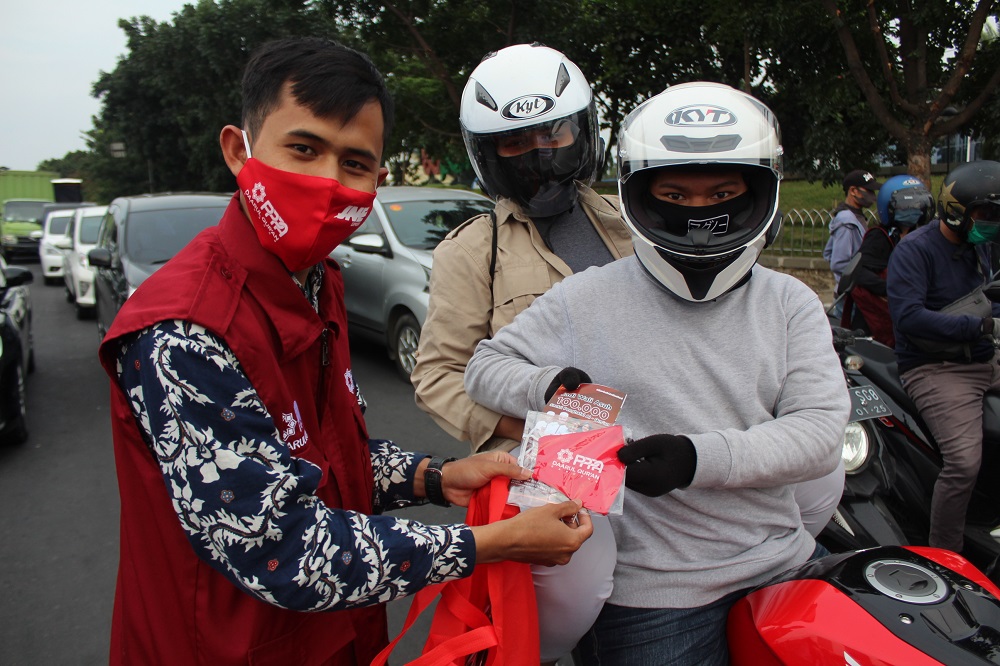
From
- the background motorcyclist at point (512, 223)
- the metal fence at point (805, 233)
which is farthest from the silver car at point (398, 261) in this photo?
the metal fence at point (805, 233)

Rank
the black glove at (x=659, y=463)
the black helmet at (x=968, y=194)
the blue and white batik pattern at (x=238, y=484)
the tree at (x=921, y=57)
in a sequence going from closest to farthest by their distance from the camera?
the blue and white batik pattern at (x=238, y=484) < the black glove at (x=659, y=463) < the black helmet at (x=968, y=194) < the tree at (x=921, y=57)

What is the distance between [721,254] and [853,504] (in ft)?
5.89

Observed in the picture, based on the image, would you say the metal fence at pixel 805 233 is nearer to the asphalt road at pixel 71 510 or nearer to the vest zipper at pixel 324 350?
the asphalt road at pixel 71 510

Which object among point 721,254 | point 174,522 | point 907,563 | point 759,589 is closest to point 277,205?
point 174,522

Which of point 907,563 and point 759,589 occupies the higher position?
point 907,563

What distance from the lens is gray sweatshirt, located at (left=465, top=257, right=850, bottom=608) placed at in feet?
4.89

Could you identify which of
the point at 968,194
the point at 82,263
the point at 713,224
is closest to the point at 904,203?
the point at 968,194

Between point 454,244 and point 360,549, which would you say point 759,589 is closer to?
point 360,549

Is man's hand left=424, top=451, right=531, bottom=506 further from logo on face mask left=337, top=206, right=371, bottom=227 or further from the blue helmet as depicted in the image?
the blue helmet

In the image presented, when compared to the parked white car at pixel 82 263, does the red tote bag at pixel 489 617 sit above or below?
above

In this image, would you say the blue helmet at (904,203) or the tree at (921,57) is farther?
the tree at (921,57)

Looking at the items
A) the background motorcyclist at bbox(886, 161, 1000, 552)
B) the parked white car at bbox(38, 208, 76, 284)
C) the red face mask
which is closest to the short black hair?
the red face mask

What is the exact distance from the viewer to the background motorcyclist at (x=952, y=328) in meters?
3.08

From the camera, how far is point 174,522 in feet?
4.26
